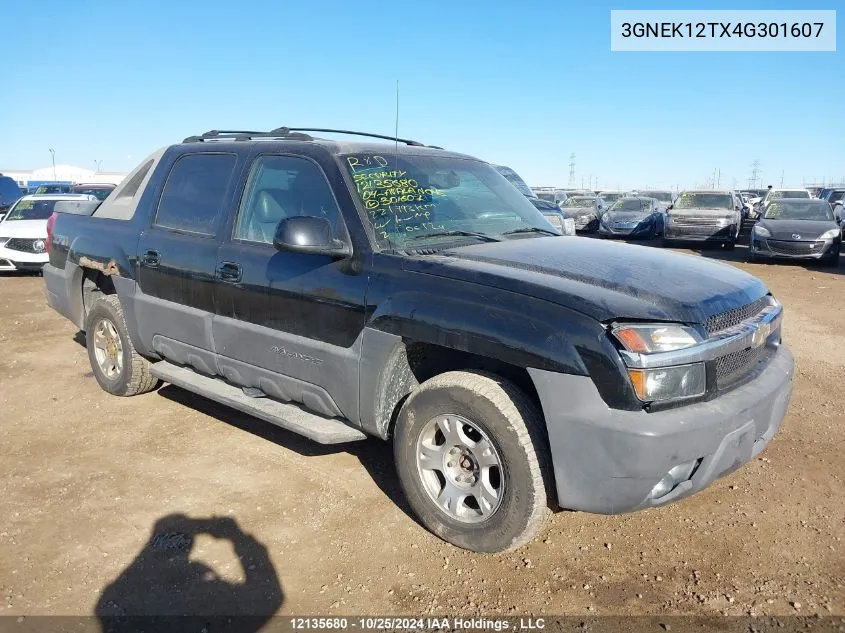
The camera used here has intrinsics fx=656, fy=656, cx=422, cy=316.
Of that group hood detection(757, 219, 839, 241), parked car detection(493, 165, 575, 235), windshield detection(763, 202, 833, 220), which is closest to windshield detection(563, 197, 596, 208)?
parked car detection(493, 165, 575, 235)

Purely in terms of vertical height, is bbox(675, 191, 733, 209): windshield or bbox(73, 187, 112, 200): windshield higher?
bbox(73, 187, 112, 200): windshield

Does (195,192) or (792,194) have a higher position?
(792,194)

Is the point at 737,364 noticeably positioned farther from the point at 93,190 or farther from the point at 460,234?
the point at 93,190

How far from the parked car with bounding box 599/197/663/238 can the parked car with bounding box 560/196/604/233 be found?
3.36 ft

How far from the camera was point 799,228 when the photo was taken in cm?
1379

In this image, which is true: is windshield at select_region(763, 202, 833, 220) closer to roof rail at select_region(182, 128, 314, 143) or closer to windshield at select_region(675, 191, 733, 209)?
windshield at select_region(675, 191, 733, 209)

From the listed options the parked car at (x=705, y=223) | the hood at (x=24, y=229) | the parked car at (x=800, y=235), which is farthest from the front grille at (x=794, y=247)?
the hood at (x=24, y=229)

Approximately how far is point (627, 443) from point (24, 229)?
12.5m

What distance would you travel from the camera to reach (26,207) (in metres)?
12.8

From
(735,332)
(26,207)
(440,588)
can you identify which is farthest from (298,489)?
(26,207)

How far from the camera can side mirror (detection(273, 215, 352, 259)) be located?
3.17 meters

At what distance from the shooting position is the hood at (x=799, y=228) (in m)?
13.6

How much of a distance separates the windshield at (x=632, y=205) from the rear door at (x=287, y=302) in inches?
779

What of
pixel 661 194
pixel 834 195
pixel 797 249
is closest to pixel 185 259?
pixel 797 249
